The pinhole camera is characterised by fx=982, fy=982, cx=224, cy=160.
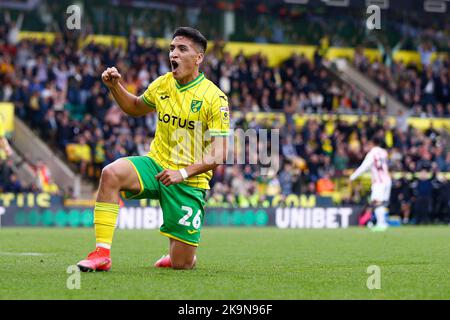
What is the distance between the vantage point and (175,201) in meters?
9.74

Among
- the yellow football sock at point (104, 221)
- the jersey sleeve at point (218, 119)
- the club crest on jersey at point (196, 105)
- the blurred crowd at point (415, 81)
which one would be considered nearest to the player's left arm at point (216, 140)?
the jersey sleeve at point (218, 119)

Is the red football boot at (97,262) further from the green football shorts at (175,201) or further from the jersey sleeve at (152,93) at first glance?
the jersey sleeve at (152,93)

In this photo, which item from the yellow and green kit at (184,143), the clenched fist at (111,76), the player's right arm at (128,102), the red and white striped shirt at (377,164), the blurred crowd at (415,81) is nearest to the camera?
the clenched fist at (111,76)

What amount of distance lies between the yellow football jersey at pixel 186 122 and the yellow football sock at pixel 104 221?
0.83 m

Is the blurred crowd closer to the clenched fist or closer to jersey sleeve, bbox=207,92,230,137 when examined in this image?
jersey sleeve, bbox=207,92,230,137

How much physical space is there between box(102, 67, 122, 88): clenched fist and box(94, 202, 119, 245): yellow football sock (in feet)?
4.18

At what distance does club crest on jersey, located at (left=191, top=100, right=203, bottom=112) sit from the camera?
9.79 metres

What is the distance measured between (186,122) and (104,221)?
4.43 ft

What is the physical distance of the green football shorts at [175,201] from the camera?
9.62 meters

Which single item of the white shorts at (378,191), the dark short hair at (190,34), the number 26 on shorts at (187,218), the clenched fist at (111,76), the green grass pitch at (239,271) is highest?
the dark short hair at (190,34)

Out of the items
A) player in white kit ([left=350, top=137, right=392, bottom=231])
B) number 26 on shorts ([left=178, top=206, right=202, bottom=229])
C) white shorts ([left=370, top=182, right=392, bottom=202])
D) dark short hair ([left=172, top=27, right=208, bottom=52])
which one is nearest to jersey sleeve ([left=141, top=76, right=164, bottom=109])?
dark short hair ([left=172, top=27, right=208, bottom=52])

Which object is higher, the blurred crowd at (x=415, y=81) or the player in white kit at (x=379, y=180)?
the blurred crowd at (x=415, y=81)

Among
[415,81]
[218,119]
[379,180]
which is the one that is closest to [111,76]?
[218,119]

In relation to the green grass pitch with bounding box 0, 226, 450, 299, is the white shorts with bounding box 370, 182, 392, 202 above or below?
below
